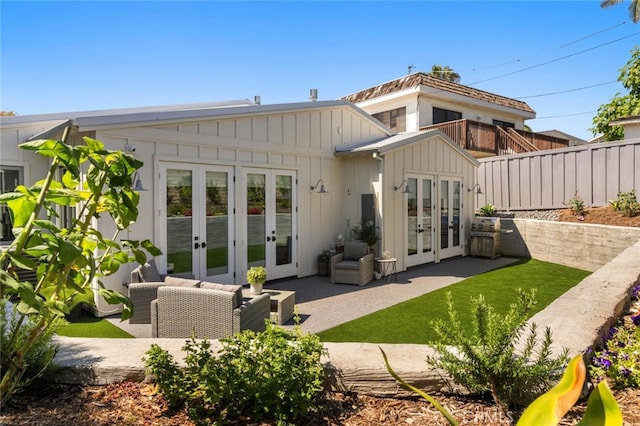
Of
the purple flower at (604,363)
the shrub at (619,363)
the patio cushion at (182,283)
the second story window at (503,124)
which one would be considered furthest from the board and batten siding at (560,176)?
the patio cushion at (182,283)

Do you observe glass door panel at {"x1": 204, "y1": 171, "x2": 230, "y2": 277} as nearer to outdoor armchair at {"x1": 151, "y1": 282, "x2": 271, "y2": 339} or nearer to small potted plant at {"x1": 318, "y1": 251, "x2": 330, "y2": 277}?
small potted plant at {"x1": 318, "y1": 251, "x2": 330, "y2": 277}

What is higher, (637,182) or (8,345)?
(637,182)

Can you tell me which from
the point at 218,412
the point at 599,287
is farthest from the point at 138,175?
the point at 599,287

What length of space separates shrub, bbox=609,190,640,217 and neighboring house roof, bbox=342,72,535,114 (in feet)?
29.2

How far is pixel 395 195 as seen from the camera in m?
10.1

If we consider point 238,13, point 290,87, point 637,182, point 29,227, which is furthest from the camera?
point 290,87

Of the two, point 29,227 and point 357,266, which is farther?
point 357,266

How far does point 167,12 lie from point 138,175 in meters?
2.83

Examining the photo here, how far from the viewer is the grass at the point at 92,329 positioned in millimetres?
5594

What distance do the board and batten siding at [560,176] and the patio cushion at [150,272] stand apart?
12336 millimetres

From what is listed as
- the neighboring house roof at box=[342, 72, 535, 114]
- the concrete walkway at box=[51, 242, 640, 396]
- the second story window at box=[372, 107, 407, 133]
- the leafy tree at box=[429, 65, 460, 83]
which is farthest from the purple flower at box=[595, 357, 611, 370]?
the leafy tree at box=[429, 65, 460, 83]

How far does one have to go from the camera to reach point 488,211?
13742 millimetres

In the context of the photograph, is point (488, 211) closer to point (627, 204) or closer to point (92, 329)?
point (627, 204)

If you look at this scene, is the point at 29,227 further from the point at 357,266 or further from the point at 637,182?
the point at 637,182
